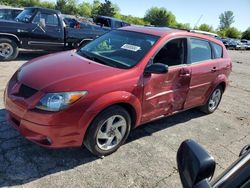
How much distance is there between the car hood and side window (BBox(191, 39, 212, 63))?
5.94ft

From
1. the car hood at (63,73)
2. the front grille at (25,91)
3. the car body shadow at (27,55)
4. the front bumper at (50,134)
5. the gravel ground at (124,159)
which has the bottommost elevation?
the gravel ground at (124,159)

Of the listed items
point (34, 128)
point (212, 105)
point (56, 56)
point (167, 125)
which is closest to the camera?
point (34, 128)

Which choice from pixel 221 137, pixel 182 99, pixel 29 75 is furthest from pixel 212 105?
pixel 29 75

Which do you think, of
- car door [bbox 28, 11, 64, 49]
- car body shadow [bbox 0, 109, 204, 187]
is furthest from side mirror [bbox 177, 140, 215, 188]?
car door [bbox 28, 11, 64, 49]

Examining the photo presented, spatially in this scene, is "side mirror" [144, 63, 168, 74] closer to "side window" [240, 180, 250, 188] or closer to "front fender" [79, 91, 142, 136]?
"front fender" [79, 91, 142, 136]

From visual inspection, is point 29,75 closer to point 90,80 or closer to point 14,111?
point 14,111

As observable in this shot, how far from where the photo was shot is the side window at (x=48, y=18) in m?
9.96

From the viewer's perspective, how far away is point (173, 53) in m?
4.89

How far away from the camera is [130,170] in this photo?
382 cm

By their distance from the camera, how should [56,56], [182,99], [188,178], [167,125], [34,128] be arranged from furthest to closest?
[167,125], [182,99], [56,56], [34,128], [188,178]

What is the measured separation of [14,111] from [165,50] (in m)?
2.47

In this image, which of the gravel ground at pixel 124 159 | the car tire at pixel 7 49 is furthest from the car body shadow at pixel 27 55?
the gravel ground at pixel 124 159

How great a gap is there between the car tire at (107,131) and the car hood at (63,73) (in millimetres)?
460

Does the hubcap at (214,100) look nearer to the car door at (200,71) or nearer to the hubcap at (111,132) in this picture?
the car door at (200,71)
